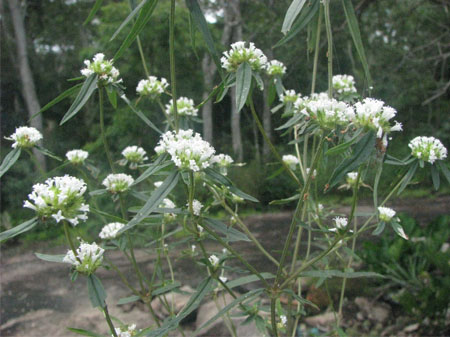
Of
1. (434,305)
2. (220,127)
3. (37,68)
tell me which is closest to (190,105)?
(434,305)

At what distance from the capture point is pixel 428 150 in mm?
738

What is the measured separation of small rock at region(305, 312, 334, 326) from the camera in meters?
2.04

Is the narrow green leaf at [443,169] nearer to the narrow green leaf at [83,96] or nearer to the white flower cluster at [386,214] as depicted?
the white flower cluster at [386,214]

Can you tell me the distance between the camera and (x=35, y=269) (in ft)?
10.6

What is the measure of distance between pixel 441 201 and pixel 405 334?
3.53 metres

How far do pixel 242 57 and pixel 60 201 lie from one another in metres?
0.42

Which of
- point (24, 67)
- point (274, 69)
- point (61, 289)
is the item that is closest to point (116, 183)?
point (274, 69)

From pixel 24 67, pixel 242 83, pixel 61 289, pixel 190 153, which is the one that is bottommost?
pixel 61 289

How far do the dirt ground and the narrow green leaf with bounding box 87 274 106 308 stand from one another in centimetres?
133

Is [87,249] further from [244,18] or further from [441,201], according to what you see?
[441,201]

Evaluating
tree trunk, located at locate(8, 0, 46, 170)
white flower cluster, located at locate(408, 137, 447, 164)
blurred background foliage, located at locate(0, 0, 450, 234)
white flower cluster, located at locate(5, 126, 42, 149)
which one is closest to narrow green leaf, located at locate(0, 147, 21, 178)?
white flower cluster, located at locate(5, 126, 42, 149)

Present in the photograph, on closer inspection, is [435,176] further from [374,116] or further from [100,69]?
[100,69]

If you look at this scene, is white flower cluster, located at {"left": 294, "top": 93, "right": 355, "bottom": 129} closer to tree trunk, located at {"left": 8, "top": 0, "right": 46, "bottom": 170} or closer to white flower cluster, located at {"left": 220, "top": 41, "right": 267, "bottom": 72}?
white flower cluster, located at {"left": 220, "top": 41, "right": 267, "bottom": 72}

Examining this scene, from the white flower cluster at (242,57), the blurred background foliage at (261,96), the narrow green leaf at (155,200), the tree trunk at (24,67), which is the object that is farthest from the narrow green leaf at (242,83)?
the tree trunk at (24,67)
